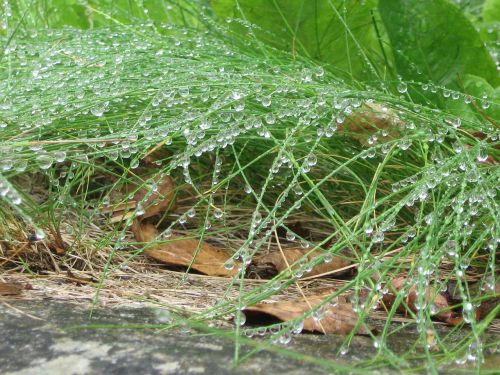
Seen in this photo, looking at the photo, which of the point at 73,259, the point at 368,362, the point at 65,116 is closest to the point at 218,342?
the point at 368,362

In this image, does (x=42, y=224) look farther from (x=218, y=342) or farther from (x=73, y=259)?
(x=218, y=342)

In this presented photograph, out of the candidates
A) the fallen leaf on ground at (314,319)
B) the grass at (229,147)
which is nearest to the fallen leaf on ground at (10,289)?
the grass at (229,147)

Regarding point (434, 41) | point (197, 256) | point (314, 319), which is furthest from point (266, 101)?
point (434, 41)

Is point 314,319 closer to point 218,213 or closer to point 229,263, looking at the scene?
point 229,263

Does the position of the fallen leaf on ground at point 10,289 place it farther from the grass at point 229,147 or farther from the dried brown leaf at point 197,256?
the dried brown leaf at point 197,256

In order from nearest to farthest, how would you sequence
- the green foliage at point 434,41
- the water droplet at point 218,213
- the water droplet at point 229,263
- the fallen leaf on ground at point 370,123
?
the water droplet at point 229,263 → the water droplet at point 218,213 → the fallen leaf on ground at point 370,123 → the green foliage at point 434,41

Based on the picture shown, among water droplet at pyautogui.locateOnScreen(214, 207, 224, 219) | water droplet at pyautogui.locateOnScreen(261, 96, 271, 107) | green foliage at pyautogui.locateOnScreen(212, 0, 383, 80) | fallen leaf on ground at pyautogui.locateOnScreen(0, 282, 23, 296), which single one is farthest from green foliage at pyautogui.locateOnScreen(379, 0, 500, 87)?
fallen leaf on ground at pyautogui.locateOnScreen(0, 282, 23, 296)
